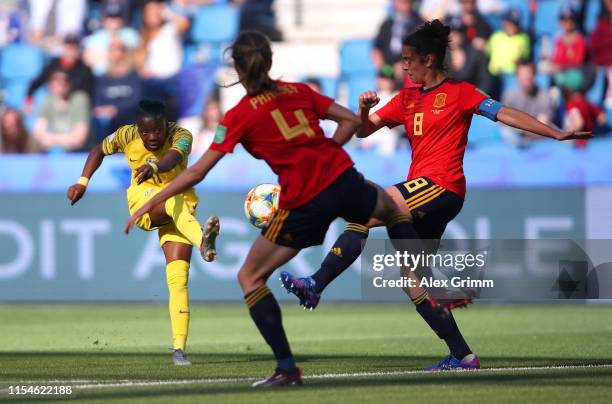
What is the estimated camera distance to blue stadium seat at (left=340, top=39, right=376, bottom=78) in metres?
18.9

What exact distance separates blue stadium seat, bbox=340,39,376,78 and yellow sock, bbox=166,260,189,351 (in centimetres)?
980

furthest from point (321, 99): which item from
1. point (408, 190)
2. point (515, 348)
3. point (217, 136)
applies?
point (515, 348)

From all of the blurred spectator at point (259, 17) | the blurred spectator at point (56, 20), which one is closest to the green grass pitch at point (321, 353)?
the blurred spectator at point (56, 20)


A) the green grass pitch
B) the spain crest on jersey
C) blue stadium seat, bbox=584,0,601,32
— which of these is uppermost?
blue stadium seat, bbox=584,0,601,32

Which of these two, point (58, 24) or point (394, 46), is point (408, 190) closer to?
point (394, 46)

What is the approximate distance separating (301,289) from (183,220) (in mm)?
1857

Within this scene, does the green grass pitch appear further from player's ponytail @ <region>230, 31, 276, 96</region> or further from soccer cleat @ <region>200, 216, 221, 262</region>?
player's ponytail @ <region>230, 31, 276, 96</region>

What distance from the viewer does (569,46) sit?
1788 centimetres

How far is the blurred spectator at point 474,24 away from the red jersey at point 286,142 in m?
11.5

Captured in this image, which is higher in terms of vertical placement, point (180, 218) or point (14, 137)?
point (180, 218)

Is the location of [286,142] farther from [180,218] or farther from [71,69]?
[71,69]

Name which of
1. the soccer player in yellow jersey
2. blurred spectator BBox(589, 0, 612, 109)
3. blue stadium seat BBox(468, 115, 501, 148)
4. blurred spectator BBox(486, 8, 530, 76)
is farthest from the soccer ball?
blurred spectator BBox(589, 0, 612, 109)

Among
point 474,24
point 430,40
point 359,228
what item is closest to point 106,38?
point 474,24

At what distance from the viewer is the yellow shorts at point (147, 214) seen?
9.67 meters
